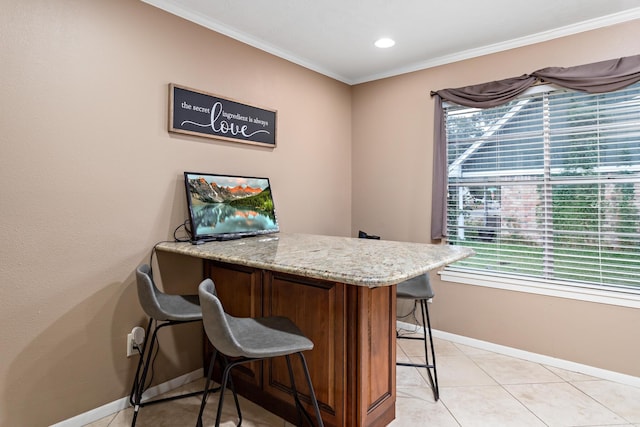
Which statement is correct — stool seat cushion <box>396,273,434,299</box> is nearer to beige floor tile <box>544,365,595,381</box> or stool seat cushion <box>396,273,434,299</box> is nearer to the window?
the window

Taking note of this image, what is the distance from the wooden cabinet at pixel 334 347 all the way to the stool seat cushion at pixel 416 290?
1.25 feet

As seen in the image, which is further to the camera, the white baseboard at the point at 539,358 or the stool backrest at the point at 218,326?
the white baseboard at the point at 539,358

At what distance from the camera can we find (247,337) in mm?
1534

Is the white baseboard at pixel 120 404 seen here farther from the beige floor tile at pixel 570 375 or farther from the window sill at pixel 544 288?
the beige floor tile at pixel 570 375

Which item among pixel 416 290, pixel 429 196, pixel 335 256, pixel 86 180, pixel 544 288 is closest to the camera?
pixel 335 256

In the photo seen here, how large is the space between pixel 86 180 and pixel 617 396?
3.56 metres

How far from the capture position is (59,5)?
197 cm

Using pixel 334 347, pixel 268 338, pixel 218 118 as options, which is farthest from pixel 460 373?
pixel 218 118

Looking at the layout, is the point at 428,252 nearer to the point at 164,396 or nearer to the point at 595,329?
the point at 595,329

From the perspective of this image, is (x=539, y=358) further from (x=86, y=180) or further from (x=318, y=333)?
(x=86, y=180)

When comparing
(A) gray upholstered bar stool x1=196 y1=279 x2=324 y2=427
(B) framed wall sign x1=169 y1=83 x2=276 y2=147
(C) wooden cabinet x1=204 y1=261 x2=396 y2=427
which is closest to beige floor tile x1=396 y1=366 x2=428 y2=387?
(C) wooden cabinet x1=204 y1=261 x2=396 y2=427

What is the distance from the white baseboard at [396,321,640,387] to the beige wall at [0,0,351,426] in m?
2.19

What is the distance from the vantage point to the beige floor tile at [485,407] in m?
2.07

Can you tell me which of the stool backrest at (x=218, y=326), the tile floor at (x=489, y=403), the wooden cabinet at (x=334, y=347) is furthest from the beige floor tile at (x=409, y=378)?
the stool backrest at (x=218, y=326)
